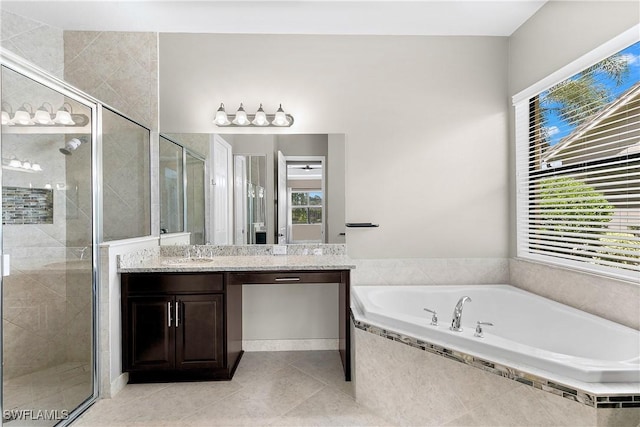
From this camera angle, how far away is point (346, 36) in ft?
9.32

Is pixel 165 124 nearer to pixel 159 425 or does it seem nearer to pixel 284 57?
pixel 284 57

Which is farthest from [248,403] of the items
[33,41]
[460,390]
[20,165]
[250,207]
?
[33,41]

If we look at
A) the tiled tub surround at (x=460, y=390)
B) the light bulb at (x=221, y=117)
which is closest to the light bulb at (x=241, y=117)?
the light bulb at (x=221, y=117)

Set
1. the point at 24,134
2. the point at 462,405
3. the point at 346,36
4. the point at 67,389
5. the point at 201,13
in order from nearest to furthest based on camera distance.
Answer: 1. the point at 462,405
2. the point at 24,134
3. the point at 67,389
4. the point at 201,13
5. the point at 346,36

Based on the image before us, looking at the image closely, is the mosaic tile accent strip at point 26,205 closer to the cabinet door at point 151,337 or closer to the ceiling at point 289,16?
the cabinet door at point 151,337

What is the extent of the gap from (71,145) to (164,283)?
107cm

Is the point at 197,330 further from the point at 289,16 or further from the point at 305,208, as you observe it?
the point at 289,16

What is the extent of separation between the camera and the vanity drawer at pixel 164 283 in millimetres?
2301

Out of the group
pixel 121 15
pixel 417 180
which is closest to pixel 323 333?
pixel 417 180

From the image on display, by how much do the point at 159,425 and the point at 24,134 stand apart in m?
1.81

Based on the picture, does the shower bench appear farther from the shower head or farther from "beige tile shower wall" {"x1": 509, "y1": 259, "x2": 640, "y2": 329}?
"beige tile shower wall" {"x1": 509, "y1": 259, "x2": 640, "y2": 329}

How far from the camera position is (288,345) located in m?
2.89

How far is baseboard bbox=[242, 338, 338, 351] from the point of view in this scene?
2.88 metres

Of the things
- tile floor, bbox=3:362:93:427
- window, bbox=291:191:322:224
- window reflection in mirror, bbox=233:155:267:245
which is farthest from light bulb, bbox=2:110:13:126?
window, bbox=291:191:322:224
